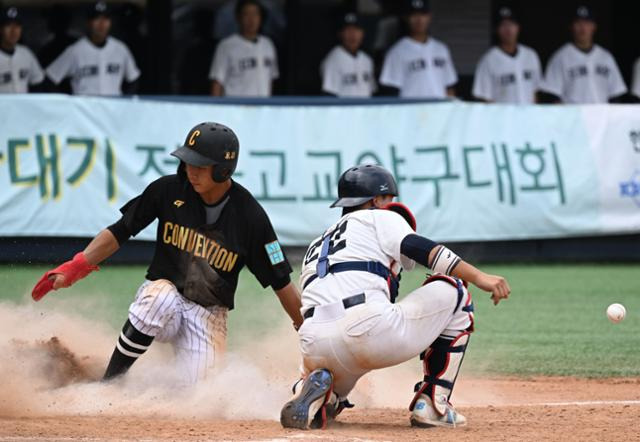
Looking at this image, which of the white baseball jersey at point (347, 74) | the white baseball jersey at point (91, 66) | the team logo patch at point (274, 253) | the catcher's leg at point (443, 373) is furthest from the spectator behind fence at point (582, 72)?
the catcher's leg at point (443, 373)

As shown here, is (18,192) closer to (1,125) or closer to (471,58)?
(1,125)

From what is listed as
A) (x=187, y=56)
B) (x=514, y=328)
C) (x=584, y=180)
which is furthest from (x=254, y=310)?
(x=187, y=56)

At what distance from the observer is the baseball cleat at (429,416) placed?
6.04 m

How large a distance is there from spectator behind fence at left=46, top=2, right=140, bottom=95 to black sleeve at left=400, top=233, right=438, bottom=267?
9236 millimetres

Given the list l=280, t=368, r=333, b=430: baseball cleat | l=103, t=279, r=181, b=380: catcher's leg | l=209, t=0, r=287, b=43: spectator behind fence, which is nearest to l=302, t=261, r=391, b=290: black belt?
l=280, t=368, r=333, b=430: baseball cleat

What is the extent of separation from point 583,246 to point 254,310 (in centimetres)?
532

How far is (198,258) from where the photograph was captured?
674cm

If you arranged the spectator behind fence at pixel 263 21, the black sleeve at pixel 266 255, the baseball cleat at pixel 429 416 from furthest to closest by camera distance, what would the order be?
the spectator behind fence at pixel 263 21 < the black sleeve at pixel 266 255 < the baseball cleat at pixel 429 416

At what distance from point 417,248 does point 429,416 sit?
0.86 metres

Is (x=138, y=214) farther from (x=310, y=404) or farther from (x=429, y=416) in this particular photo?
(x=429, y=416)

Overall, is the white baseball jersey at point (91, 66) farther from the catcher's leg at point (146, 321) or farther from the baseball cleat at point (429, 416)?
the baseball cleat at point (429, 416)

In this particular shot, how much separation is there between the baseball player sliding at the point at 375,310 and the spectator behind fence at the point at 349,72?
9270mm

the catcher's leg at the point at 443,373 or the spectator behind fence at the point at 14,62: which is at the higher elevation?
the spectator behind fence at the point at 14,62

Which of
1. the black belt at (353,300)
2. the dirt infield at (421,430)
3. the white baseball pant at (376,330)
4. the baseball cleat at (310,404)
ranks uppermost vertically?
the black belt at (353,300)
